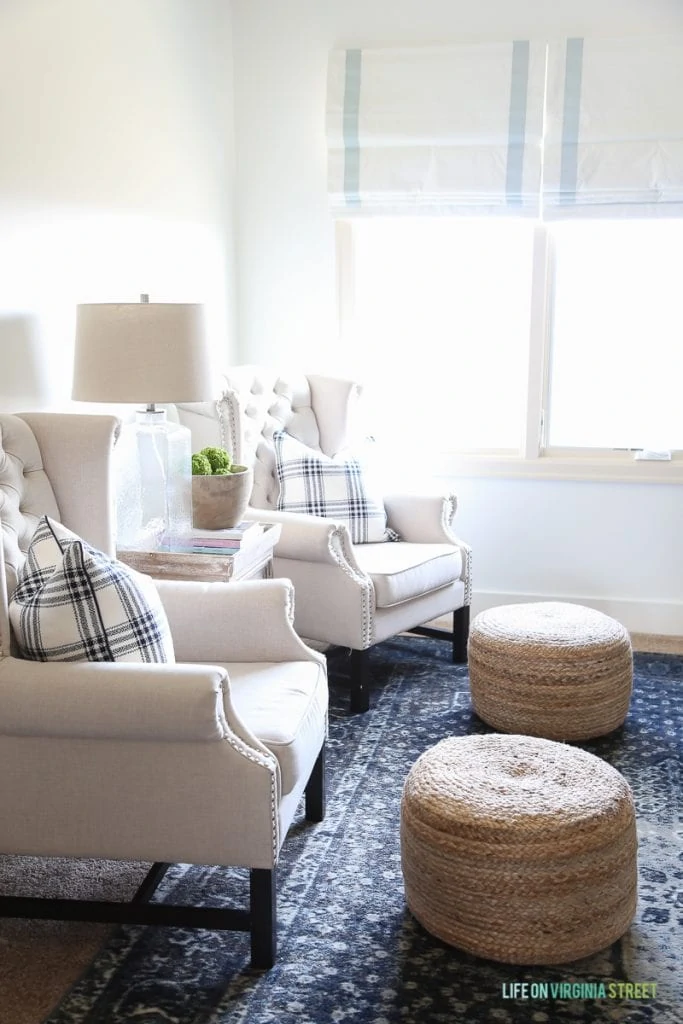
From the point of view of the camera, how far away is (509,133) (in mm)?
A: 4168

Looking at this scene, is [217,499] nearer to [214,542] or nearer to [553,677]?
[214,542]

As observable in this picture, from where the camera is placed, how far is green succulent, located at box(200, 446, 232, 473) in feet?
10.7

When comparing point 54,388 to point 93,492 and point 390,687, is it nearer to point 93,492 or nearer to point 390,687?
point 93,492

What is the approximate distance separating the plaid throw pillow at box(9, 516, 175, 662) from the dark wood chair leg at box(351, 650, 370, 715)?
1.36 meters

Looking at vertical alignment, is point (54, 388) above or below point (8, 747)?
above

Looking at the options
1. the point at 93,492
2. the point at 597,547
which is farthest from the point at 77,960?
the point at 597,547

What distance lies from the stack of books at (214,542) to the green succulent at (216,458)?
0.65 feet

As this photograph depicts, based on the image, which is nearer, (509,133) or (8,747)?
(8,747)

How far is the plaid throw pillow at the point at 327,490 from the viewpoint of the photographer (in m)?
3.83

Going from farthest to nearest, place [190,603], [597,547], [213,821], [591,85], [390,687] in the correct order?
[597,547], [591,85], [390,687], [190,603], [213,821]

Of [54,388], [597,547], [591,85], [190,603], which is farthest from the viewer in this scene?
[597,547]

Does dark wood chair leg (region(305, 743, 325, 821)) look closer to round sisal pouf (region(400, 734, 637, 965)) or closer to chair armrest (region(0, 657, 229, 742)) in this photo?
round sisal pouf (region(400, 734, 637, 965))

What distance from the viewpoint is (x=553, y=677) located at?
3.17 metres

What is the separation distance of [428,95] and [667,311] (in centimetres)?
123
